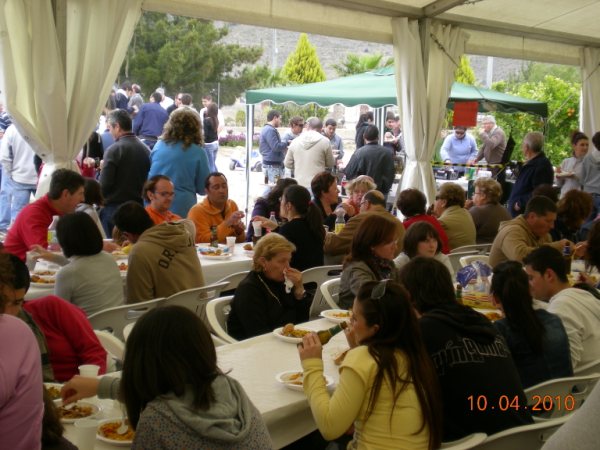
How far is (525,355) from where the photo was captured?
2.88m

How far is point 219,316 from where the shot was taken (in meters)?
3.81

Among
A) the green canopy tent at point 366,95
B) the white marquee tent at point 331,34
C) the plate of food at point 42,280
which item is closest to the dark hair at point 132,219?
the plate of food at point 42,280

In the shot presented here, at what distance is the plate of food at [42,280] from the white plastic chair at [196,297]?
0.86 m

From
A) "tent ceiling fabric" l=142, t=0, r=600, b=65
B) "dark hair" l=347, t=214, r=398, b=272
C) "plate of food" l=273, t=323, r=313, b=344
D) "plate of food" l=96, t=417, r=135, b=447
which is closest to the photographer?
"plate of food" l=96, t=417, r=135, b=447

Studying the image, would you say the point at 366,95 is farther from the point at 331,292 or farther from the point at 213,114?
the point at 331,292

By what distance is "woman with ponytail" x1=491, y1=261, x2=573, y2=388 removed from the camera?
2848 mm

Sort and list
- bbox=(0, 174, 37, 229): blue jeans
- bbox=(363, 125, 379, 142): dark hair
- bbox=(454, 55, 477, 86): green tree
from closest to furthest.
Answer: bbox=(0, 174, 37, 229): blue jeans < bbox=(363, 125, 379, 142): dark hair < bbox=(454, 55, 477, 86): green tree

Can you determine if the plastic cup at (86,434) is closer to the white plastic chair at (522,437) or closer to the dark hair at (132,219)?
the white plastic chair at (522,437)

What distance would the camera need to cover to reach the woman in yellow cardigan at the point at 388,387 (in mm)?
2219

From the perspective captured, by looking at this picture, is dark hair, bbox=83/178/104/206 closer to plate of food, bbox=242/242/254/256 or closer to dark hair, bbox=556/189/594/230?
plate of food, bbox=242/242/254/256

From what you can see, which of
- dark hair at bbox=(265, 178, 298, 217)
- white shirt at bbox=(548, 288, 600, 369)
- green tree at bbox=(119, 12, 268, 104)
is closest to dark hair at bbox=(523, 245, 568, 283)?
white shirt at bbox=(548, 288, 600, 369)

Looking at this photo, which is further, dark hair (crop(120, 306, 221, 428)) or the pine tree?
the pine tree

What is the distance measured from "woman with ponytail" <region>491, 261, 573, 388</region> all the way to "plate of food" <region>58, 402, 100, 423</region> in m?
1.59

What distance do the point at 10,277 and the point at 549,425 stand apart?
1.68 meters
